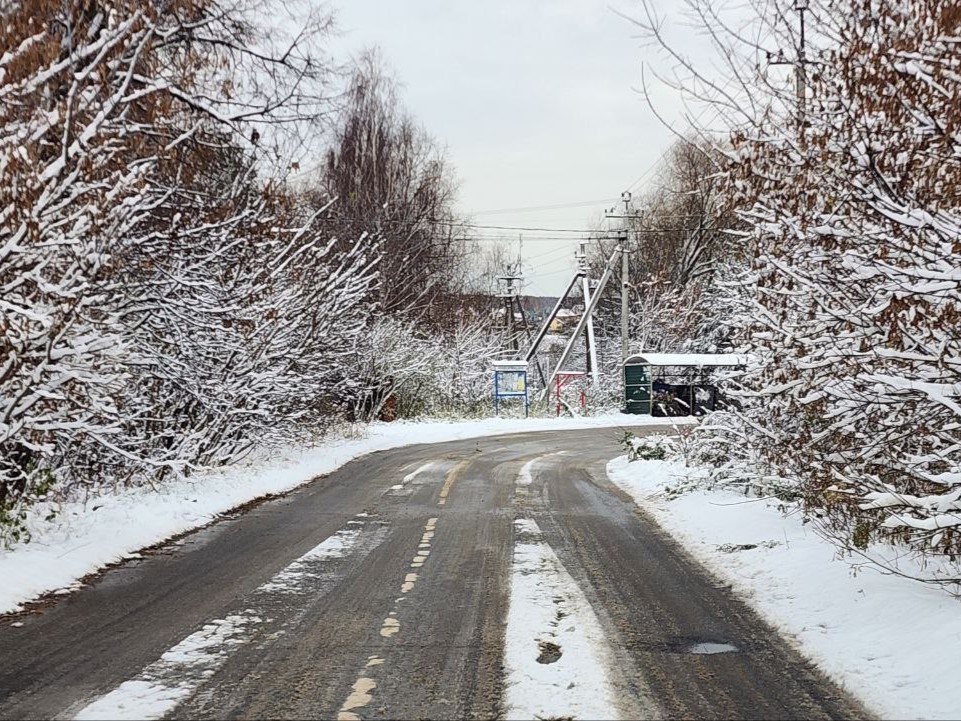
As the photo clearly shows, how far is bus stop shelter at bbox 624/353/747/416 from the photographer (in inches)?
1475

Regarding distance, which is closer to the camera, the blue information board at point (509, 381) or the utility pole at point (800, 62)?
the utility pole at point (800, 62)

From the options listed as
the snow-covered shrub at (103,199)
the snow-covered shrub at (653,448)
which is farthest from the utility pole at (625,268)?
the snow-covered shrub at (103,199)

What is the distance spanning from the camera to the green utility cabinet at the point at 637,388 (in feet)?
125

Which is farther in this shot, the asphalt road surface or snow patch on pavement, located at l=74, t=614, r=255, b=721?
the asphalt road surface

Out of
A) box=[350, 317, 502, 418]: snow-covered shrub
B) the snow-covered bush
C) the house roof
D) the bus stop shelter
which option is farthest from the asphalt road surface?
the bus stop shelter

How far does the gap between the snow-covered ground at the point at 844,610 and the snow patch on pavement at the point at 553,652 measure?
1.33 m

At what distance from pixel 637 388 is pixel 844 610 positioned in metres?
33.3

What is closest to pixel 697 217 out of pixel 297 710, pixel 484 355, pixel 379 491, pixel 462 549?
pixel 484 355

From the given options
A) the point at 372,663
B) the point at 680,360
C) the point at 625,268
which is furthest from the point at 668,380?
the point at 372,663

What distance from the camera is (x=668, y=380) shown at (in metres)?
39.0

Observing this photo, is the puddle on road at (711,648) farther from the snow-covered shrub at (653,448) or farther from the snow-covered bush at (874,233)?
the snow-covered shrub at (653,448)

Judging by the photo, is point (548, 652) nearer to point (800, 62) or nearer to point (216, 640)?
point (216, 640)

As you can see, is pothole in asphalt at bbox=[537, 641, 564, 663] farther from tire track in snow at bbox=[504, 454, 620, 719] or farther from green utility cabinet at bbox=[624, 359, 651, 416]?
green utility cabinet at bbox=[624, 359, 651, 416]

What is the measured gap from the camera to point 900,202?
17.6ft
